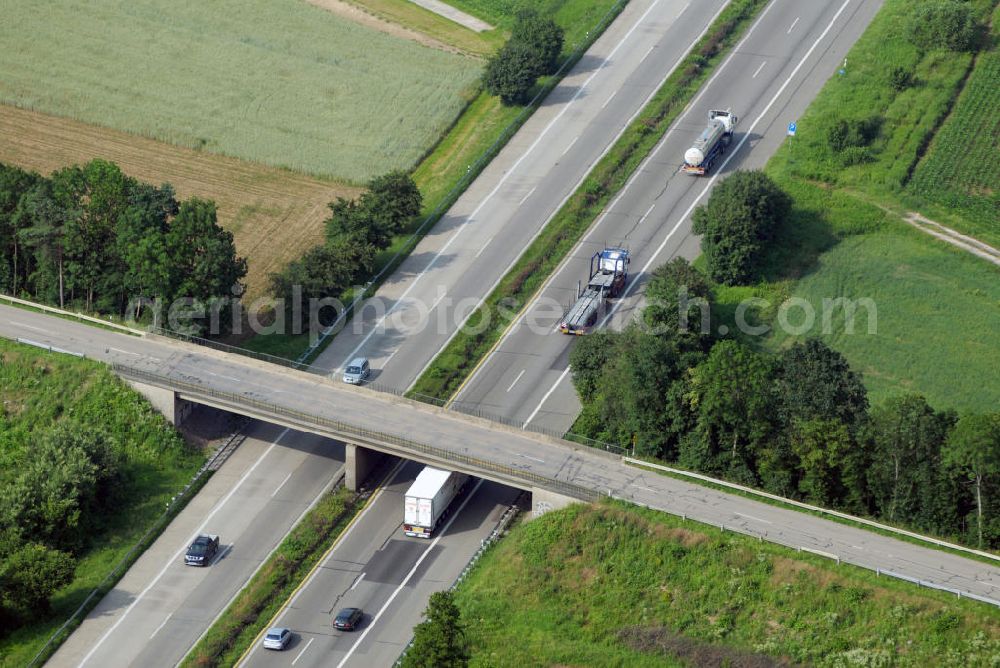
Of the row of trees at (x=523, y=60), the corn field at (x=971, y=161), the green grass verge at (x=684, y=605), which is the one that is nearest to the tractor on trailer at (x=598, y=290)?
the green grass verge at (x=684, y=605)

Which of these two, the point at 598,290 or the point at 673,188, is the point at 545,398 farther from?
→ the point at 673,188

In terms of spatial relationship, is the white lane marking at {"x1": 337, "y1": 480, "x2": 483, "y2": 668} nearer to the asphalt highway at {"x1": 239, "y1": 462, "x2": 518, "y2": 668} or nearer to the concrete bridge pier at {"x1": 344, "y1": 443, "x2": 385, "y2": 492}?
the asphalt highway at {"x1": 239, "y1": 462, "x2": 518, "y2": 668}

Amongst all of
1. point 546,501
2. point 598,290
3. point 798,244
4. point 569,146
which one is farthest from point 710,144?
point 546,501

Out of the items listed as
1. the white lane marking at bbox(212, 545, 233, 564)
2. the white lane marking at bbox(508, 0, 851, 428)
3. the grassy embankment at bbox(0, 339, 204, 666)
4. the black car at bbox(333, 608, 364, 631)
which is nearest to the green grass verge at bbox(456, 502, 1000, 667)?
the black car at bbox(333, 608, 364, 631)

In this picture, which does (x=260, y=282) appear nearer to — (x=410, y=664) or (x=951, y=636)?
(x=410, y=664)

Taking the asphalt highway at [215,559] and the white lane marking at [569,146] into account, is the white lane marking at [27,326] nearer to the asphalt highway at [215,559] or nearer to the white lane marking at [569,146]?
the asphalt highway at [215,559]

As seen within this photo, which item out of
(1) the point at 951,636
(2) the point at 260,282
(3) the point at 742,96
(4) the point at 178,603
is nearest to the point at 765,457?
(1) the point at 951,636

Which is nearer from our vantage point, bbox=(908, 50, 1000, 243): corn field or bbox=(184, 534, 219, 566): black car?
bbox=(184, 534, 219, 566): black car
